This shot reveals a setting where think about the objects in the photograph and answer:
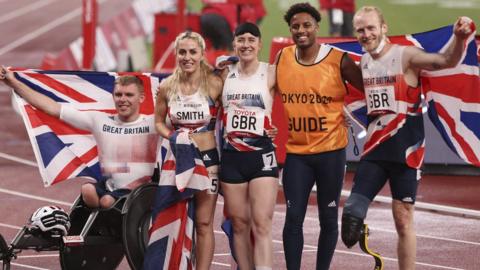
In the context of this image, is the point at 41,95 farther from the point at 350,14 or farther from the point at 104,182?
the point at 350,14

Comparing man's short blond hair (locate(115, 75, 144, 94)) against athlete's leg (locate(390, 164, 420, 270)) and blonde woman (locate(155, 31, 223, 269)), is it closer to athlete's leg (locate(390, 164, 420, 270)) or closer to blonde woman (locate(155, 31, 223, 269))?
blonde woman (locate(155, 31, 223, 269))

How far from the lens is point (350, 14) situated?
75.3 feet

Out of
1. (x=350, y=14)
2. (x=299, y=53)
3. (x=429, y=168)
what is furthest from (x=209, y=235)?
(x=350, y=14)

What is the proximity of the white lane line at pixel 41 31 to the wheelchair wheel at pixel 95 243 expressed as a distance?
18.1 m

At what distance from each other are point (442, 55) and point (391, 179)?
39.2 inches

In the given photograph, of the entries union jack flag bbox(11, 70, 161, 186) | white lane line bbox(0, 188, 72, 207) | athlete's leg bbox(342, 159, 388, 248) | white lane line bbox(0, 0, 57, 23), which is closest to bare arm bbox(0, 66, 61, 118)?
union jack flag bbox(11, 70, 161, 186)

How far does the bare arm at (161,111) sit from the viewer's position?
10.7m

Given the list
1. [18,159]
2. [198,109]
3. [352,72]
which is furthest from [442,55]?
[18,159]

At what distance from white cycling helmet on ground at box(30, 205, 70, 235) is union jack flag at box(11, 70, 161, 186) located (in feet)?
1.77

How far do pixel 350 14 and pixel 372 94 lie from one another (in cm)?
1283

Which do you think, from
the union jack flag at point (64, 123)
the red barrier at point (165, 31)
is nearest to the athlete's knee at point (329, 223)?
the union jack flag at point (64, 123)

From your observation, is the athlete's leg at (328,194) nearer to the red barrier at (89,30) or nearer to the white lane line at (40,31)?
the red barrier at (89,30)

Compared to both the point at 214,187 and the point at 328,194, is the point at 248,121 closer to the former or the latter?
the point at 214,187

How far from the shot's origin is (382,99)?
1023 cm
